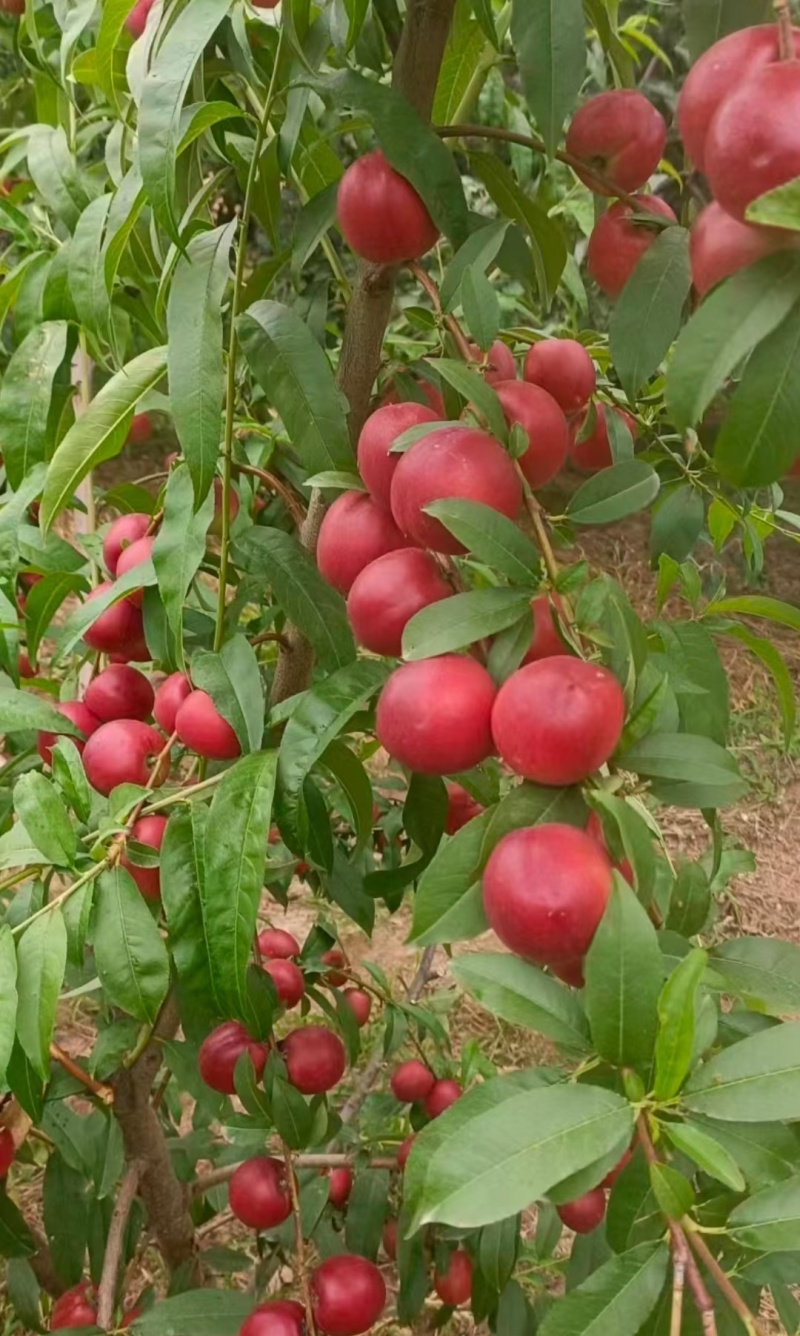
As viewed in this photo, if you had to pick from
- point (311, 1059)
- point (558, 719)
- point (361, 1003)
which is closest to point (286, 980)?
point (311, 1059)

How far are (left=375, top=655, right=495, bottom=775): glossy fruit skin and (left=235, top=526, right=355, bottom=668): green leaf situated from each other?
0.16 meters

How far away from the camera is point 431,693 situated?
396 mm

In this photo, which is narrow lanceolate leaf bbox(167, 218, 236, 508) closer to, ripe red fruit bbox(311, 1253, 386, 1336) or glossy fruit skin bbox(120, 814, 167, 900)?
glossy fruit skin bbox(120, 814, 167, 900)

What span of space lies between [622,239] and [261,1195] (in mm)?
615

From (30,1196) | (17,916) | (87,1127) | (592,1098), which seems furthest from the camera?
(30,1196)

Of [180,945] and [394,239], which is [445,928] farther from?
[394,239]

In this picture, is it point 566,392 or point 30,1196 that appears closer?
point 566,392

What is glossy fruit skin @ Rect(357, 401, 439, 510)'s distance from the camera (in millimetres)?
461

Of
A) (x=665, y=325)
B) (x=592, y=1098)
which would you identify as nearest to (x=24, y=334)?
(x=665, y=325)

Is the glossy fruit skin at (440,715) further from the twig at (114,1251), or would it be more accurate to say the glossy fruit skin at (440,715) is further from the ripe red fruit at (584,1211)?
the twig at (114,1251)

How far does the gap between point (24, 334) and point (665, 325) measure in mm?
433

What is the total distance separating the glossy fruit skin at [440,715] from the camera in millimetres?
393

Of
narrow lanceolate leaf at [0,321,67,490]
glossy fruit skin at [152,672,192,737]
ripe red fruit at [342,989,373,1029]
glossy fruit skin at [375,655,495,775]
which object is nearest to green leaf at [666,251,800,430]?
glossy fruit skin at [375,655,495,775]

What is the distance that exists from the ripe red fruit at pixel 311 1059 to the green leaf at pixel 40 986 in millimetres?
261
